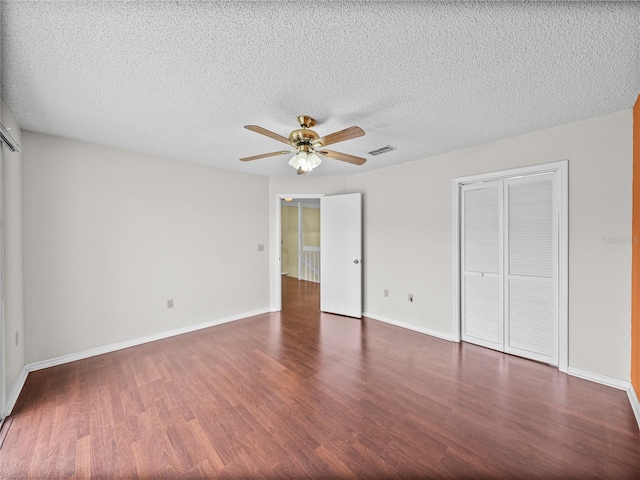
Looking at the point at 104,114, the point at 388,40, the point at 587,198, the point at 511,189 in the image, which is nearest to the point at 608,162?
the point at 587,198

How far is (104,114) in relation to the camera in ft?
7.35

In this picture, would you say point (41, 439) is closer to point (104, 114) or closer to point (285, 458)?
point (285, 458)

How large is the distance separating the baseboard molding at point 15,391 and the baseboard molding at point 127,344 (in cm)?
16

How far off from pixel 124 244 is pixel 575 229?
4.68m

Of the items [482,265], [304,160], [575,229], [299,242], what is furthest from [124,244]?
[299,242]

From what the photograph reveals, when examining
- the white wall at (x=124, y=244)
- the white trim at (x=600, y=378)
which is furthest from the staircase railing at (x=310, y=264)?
the white trim at (x=600, y=378)

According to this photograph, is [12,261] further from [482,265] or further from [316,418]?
[482,265]

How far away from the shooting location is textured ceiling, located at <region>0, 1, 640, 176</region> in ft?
4.10

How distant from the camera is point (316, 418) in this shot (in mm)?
1912

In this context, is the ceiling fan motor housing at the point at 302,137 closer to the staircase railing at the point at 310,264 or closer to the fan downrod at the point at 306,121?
the fan downrod at the point at 306,121

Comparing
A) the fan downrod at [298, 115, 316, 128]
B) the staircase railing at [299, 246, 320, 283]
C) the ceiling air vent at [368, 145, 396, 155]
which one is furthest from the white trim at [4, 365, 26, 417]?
the staircase railing at [299, 246, 320, 283]

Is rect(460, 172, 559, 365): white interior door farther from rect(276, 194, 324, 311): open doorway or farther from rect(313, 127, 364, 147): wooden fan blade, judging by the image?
rect(276, 194, 324, 311): open doorway

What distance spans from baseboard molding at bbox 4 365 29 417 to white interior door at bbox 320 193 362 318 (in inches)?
137

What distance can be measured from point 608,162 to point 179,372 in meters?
4.27
